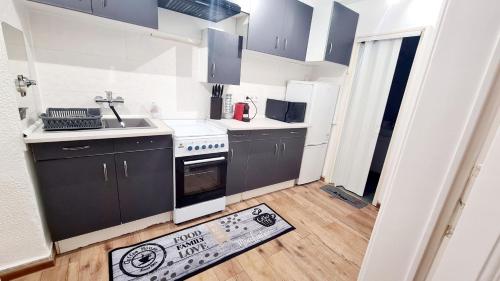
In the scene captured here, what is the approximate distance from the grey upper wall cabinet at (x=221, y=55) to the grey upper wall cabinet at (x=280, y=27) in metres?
0.18

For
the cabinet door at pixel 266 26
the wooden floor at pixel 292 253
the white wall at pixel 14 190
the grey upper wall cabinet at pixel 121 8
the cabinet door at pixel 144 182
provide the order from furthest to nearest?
the cabinet door at pixel 266 26 → the cabinet door at pixel 144 182 → the wooden floor at pixel 292 253 → the grey upper wall cabinet at pixel 121 8 → the white wall at pixel 14 190

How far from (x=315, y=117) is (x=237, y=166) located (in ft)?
4.35

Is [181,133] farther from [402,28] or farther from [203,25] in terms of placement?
[402,28]

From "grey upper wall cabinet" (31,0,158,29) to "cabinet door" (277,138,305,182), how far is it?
189cm

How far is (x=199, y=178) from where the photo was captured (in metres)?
2.06

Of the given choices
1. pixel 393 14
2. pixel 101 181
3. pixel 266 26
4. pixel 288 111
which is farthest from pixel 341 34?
pixel 101 181

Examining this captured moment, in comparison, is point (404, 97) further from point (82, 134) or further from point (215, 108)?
point (82, 134)

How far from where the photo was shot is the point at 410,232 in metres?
0.52

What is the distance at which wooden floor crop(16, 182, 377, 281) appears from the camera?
1546mm

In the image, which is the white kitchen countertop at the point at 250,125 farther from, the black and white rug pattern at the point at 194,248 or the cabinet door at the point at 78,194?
the cabinet door at the point at 78,194

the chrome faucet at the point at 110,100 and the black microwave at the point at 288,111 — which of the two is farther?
the black microwave at the point at 288,111

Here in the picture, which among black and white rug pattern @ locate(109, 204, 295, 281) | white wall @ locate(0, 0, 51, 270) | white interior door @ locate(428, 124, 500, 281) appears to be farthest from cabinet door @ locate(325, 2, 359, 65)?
white wall @ locate(0, 0, 51, 270)

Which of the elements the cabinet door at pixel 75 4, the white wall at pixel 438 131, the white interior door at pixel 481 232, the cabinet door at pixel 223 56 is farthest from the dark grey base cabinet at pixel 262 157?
the white interior door at pixel 481 232

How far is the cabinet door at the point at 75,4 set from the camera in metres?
1.39
